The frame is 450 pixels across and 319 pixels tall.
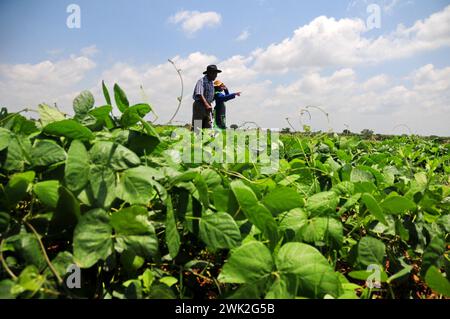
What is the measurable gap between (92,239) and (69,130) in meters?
0.30

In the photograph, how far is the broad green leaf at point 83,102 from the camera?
1025mm

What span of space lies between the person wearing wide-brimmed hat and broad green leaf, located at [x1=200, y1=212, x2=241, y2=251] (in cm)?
580

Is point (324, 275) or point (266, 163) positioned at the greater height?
point (266, 163)

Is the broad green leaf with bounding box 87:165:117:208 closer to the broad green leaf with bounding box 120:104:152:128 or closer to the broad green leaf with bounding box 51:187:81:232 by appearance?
the broad green leaf with bounding box 51:187:81:232

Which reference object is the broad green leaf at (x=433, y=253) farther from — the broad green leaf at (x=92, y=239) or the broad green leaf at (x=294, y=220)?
the broad green leaf at (x=92, y=239)

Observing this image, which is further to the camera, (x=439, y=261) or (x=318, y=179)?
(x=318, y=179)

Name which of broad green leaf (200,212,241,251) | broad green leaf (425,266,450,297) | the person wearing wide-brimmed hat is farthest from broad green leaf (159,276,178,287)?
the person wearing wide-brimmed hat

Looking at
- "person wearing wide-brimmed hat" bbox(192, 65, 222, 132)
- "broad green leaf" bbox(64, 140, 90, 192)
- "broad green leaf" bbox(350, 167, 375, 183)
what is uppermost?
"person wearing wide-brimmed hat" bbox(192, 65, 222, 132)

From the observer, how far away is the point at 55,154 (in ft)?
2.65

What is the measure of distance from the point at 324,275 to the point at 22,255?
0.60 meters

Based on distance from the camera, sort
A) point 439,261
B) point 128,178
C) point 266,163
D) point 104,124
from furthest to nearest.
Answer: point 266,163
point 104,124
point 439,261
point 128,178

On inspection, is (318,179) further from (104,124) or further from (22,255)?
(22,255)

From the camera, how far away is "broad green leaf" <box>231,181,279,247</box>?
31.3 inches
